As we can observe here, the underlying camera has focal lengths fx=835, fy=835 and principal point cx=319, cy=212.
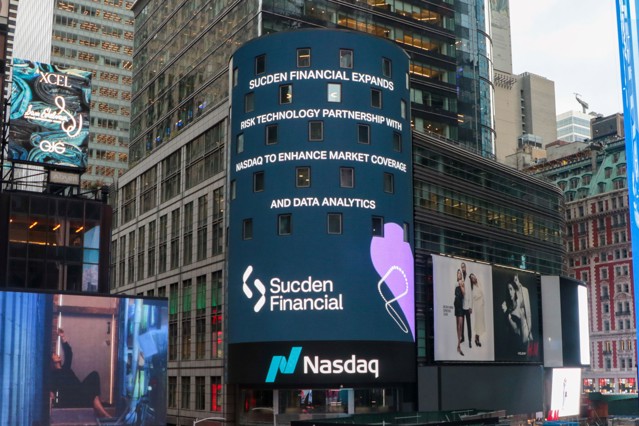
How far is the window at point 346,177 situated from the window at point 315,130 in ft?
10.7

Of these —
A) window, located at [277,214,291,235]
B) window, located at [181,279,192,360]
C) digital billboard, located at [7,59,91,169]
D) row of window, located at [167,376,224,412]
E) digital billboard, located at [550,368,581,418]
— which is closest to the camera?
window, located at [277,214,291,235]

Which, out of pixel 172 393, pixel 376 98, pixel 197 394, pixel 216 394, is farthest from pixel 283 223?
pixel 172 393

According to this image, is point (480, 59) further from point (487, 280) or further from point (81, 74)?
point (81, 74)

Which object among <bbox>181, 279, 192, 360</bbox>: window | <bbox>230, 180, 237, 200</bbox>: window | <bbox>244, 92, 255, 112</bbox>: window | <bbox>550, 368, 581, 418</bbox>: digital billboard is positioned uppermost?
<bbox>244, 92, 255, 112</bbox>: window

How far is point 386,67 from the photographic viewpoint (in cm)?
7469

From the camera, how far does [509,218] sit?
94438 mm

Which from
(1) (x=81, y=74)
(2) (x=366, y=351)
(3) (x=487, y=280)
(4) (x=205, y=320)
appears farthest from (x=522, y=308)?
(1) (x=81, y=74)

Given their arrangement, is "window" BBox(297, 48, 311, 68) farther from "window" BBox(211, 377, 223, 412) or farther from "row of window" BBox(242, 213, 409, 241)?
"window" BBox(211, 377, 223, 412)

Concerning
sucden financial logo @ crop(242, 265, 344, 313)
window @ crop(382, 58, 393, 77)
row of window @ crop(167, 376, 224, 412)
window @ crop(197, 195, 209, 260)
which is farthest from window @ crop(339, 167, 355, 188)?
row of window @ crop(167, 376, 224, 412)

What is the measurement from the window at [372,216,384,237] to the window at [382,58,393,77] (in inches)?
519

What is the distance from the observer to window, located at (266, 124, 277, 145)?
71.5 meters

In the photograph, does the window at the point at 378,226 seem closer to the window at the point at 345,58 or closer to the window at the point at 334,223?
the window at the point at 334,223

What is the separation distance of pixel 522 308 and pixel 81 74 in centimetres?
5160

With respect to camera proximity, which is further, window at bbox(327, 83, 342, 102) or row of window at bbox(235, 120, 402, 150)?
window at bbox(327, 83, 342, 102)
